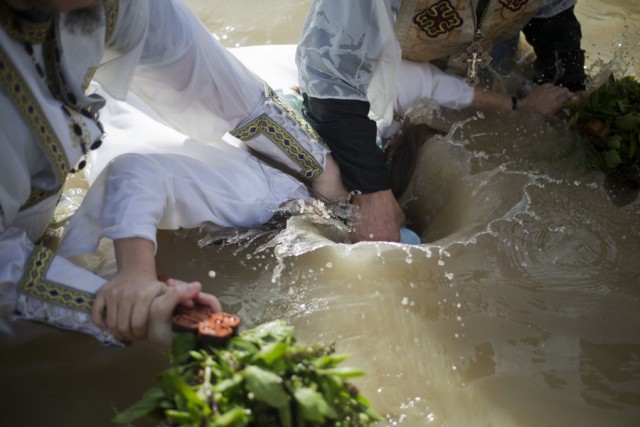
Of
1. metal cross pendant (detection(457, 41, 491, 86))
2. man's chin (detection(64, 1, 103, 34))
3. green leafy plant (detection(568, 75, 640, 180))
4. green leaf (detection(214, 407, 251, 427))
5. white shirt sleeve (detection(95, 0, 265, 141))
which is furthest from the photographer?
metal cross pendant (detection(457, 41, 491, 86))

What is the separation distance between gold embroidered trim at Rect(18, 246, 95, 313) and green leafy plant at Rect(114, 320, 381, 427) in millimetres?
309

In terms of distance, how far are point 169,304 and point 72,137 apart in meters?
0.45

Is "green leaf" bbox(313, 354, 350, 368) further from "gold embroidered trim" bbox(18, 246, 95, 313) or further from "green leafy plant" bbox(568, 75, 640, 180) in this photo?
"green leafy plant" bbox(568, 75, 640, 180)

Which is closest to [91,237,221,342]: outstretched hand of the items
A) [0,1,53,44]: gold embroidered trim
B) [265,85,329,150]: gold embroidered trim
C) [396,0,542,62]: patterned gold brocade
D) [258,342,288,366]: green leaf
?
[258,342,288,366]: green leaf

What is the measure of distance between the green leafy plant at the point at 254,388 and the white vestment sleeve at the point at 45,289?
31 cm

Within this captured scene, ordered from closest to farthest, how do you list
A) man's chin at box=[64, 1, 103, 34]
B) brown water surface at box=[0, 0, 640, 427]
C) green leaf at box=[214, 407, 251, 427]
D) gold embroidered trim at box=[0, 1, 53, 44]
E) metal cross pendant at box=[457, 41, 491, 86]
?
green leaf at box=[214, 407, 251, 427]
gold embroidered trim at box=[0, 1, 53, 44]
man's chin at box=[64, 1, 103, 34]
brown water surface at box=[0, 0, 640, 427]
metal cross pendant at box=[457, 41, 491, 86]

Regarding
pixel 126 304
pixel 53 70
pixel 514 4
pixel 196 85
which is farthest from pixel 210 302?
pixel 514 4

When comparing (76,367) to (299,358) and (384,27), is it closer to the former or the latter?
(299,358)

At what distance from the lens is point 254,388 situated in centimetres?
101

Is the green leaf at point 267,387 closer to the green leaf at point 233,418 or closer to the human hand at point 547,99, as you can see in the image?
the green leaf at point 233,418

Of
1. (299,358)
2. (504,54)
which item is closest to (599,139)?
(504,54)

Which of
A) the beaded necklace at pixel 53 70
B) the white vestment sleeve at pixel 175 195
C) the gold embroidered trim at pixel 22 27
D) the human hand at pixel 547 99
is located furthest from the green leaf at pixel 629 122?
the gold embroidered trim at pixel 22 27

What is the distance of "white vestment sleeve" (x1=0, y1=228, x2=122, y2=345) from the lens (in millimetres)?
1363

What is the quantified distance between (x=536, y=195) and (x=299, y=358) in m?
1.18
